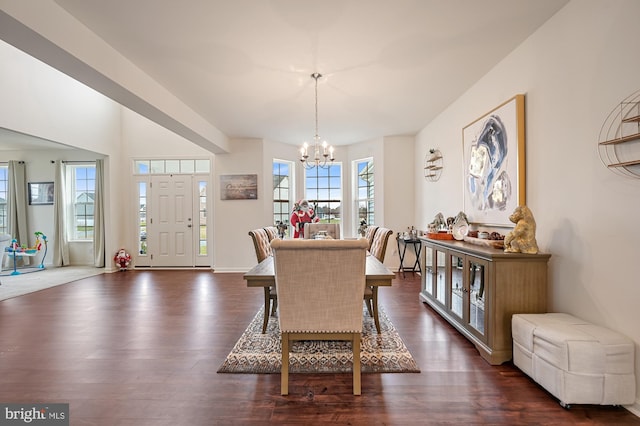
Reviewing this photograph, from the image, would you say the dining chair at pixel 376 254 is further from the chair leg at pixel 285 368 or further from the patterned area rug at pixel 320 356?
the chair leg at pixel 285 368

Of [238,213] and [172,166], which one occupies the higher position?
[172,166]

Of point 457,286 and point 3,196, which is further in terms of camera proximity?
point 3,196

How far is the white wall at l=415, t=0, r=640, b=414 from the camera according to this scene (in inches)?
64.4

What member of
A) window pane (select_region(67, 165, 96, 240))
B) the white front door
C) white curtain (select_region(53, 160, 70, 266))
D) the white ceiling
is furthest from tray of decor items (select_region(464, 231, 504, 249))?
white curtain (select_region(53, 160, 70, 266))

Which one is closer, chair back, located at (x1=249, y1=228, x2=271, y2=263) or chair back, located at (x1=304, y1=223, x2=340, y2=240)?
chair back, located at (x1=249, y1=228, x2=271, y2=263)

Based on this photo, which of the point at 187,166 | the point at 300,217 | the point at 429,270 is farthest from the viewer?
the point at 187,166

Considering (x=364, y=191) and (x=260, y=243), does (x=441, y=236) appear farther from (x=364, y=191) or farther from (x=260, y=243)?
(x=364, y=191)

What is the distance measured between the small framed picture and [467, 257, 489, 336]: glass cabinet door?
8142mm

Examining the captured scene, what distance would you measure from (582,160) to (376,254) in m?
1.83

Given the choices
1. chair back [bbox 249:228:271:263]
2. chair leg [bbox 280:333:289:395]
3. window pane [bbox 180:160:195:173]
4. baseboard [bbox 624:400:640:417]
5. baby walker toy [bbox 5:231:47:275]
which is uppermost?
window pane [bbox 180:160:195:173]

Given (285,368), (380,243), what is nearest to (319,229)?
(380,243)

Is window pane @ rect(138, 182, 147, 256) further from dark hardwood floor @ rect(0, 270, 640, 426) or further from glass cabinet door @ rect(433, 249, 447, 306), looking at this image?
glass cabinet door @ rect(433, 249, 447, 306)

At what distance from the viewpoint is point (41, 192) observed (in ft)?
20.4

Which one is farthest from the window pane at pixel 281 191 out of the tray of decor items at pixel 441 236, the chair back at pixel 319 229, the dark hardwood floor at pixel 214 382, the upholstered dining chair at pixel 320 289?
the upholstered dining chair at pixel 320 289
